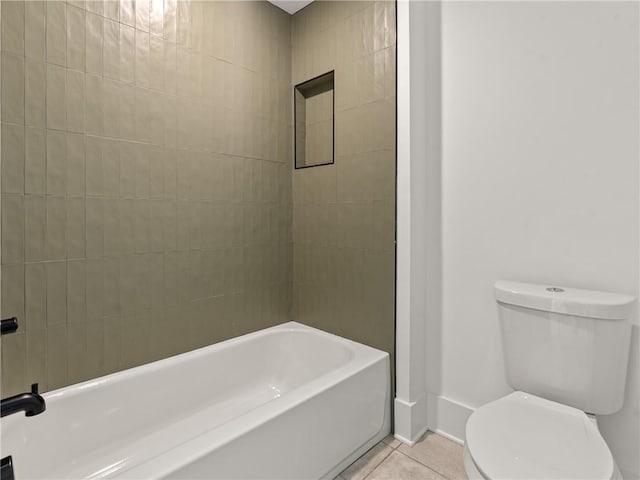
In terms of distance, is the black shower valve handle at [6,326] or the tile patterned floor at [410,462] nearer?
the black shower valve handle at [6,326]

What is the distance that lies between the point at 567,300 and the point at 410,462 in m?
1.00

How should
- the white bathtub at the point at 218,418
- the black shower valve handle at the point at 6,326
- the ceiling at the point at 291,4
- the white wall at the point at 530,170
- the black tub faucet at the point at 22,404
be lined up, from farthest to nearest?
the ceiling at the point at 291,4 < the white wall at the point at 530,170 < the white bathtub at the point at 218,418 < the black shower valve handle at the point at 6,326 < the black tub faucet at the point at 22,404

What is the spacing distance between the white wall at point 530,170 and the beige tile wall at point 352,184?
0.29m

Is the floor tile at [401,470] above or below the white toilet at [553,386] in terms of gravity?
below

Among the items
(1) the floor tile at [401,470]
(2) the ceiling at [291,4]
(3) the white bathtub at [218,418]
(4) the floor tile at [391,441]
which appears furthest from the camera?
(2) the ceiling at [291,4]

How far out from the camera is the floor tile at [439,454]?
1.57 m

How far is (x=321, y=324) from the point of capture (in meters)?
2.18

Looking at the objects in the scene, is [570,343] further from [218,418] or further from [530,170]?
[218,418]

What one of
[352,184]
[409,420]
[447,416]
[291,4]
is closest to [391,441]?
[409,420]

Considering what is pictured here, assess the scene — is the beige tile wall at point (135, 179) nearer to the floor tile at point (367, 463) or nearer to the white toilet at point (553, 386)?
the floor tile at point (367, 463)

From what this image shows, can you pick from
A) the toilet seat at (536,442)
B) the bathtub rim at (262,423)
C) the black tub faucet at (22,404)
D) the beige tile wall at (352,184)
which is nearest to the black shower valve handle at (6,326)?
the black tub faucet at (22,404)

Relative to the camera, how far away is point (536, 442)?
1098 millimetres

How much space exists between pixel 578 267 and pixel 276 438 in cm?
135

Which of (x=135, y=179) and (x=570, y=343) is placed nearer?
(x=570, y=343)
